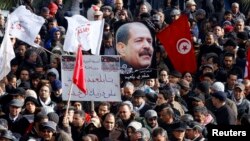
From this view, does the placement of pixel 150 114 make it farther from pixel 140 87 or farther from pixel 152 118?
pixel 140 87

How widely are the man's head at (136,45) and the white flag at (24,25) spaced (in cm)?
Answer: 140

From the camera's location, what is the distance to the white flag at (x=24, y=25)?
21359 millimetres

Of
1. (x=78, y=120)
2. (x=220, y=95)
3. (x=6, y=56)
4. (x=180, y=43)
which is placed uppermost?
(x=180, y=43)

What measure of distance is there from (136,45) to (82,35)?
0.98 metres

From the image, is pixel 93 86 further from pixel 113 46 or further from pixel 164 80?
pixel 113 46

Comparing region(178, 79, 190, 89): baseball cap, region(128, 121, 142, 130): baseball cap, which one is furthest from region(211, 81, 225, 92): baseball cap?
region(128, 121, 142, 130): baseball cap

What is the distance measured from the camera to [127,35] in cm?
2172

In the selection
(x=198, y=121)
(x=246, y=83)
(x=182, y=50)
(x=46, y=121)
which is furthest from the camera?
(x=182, y=50)

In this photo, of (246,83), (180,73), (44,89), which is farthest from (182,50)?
(44,89)

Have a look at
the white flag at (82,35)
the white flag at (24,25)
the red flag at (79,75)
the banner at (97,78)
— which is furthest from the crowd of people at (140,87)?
the white flag at (82,35)

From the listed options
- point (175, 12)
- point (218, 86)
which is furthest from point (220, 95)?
point (175, 12)

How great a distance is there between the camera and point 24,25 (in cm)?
2150

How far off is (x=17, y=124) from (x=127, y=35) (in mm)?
4018

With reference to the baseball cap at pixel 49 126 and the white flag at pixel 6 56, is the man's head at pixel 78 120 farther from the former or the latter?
the white flag at pixel 6 56
